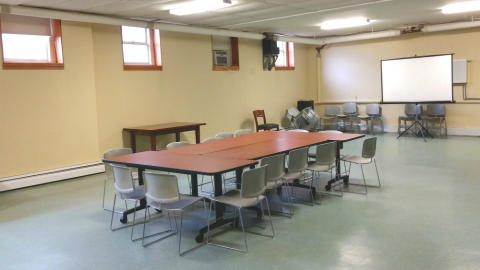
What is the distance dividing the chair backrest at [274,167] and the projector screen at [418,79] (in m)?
7.60

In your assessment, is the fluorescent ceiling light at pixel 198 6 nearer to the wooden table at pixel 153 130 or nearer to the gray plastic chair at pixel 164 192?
the wooden table at pixel 153 130

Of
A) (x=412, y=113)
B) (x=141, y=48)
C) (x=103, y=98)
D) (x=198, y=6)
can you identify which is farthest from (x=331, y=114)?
(x=103, y=98)

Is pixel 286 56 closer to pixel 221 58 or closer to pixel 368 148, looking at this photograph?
pixel 221 58

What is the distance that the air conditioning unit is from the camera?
10113 millimetres

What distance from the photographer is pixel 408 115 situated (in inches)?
441

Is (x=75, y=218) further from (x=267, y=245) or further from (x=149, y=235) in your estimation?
(x=267, y=245)

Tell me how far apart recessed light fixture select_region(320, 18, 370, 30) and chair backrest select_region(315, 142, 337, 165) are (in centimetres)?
505

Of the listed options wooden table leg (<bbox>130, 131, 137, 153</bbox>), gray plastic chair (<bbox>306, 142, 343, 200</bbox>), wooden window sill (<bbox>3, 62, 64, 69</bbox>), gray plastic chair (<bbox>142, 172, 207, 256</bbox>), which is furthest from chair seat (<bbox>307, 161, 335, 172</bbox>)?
wooden window sill (<bbox>3, 62, 64, 69</bbox>)

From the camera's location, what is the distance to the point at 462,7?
326 inches

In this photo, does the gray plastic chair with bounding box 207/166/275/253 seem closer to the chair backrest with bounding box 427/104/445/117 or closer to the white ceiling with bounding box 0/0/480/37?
the white ceiling with bounding box 0/0/480/37

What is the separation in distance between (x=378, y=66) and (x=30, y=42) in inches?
352

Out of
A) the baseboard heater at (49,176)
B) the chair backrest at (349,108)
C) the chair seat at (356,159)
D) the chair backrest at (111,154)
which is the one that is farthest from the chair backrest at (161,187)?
the chair backrest at (349,108)

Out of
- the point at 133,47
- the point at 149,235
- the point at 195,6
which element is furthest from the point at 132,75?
the point at 149,235

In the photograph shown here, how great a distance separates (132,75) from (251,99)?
12.3ft
